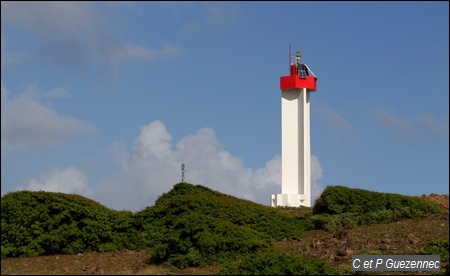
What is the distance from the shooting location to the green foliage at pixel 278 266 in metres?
13.3

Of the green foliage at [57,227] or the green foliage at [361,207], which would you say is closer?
the green foliage at [57,227]

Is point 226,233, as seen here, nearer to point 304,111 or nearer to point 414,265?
point 414,265

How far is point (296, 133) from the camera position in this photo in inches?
1281

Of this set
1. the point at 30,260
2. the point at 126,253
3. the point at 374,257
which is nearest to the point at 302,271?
the point at 374,257

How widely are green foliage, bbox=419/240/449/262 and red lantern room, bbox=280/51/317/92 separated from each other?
55.8 ft

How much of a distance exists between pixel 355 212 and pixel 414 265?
5.33 meters

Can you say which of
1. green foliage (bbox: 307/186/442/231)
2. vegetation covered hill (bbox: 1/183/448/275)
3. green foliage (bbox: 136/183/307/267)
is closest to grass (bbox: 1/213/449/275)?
vegetation covered hill (bbox: 1/183/448/275)

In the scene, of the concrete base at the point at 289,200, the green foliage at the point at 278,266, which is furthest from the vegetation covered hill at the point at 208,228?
the concrete base at the point at 289,200

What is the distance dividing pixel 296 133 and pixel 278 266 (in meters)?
19.3

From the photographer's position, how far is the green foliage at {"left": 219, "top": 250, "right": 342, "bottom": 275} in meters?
13.3

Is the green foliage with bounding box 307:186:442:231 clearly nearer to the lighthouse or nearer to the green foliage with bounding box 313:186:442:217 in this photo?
the green foliage with bounding box 313:186:442:217

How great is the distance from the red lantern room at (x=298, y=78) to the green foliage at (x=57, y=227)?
15.8 metres

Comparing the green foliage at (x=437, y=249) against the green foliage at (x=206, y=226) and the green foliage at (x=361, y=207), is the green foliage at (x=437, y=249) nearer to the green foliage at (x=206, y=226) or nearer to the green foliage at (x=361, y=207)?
the green foliage at (x=206, y=226)

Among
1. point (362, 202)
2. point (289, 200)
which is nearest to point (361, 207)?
point (362, 202)
